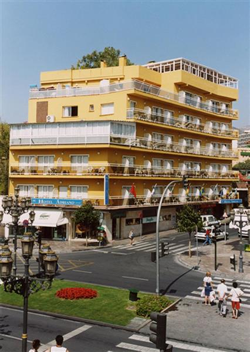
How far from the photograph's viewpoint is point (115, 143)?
40.1 m

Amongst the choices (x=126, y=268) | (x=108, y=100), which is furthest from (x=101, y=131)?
(x=126, y=268)

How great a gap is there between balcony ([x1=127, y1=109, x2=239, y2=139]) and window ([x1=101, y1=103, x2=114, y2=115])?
7.76 ft

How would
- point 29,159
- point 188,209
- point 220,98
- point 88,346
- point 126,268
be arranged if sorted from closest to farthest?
1. point 88,346
2. point 126,268
3. point 188,209
4. point 29,159
5. point 220,98

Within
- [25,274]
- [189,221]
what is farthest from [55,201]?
[25,274]

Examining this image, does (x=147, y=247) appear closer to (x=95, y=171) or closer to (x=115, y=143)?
(x=95, y=171)

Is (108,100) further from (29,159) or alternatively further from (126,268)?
(126,268)

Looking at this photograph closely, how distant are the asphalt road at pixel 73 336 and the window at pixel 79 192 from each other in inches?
956

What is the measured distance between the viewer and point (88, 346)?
14.2 m

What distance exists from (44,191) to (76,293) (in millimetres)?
24906

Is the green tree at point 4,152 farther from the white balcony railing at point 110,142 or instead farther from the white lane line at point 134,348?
the white lane line at point 134,348

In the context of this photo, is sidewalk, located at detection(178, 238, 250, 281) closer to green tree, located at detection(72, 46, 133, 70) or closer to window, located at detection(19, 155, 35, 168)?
window, located at detection(19, 155, 35, 168)

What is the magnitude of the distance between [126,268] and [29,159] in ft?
71.1

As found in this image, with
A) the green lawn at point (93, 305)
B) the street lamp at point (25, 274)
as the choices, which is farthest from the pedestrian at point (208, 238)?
the street lamp at point (25, 274)

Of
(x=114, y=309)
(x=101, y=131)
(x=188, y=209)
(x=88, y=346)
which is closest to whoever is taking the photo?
(x=88, y=346)
